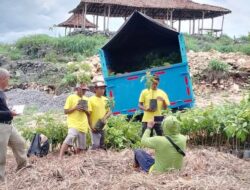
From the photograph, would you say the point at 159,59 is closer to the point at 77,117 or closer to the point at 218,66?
the point at 77,117

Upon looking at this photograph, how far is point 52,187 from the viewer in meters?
5.34

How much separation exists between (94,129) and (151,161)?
1.99 m

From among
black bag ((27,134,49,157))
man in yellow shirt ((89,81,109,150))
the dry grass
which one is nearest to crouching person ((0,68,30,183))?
the dry grass

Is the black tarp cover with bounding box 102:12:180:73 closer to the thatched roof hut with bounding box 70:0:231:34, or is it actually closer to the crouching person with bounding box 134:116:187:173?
the crouching person with bounding box 134:116:187:173

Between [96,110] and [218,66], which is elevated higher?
[218,66]

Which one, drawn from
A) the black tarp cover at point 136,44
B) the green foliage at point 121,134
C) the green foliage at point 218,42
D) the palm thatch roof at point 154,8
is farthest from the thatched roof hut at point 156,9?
the green foliage at point 121,134

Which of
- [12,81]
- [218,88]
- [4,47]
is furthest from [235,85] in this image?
[4,47]

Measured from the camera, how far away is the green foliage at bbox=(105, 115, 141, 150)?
8.05 metres

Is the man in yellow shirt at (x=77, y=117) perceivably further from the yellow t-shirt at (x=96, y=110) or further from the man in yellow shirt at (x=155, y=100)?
the man in yellow shirt at (x=155, y=100)

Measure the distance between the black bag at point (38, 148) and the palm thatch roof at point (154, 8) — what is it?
22.7 m

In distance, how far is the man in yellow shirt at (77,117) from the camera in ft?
24.2

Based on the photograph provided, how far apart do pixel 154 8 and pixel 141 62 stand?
2093cm

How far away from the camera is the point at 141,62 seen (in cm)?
1159

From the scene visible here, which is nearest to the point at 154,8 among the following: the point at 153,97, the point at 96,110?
the point at 153,97
